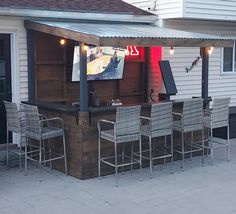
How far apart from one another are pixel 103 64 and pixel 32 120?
270 centimetres

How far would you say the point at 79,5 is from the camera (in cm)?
927

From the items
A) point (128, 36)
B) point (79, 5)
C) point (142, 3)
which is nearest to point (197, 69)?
point (142, 3)

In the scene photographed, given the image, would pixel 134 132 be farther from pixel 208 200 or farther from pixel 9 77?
pixel 9 77

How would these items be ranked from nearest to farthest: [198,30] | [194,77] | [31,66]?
[31,66], [198,30], [194,77]

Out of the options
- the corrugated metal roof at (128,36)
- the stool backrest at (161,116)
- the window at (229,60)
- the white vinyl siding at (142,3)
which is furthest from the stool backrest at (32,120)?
the window at (229,60)

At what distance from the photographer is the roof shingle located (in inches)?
321

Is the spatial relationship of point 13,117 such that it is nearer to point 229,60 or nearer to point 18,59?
point 18,59

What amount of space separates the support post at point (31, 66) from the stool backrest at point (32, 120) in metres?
1.10

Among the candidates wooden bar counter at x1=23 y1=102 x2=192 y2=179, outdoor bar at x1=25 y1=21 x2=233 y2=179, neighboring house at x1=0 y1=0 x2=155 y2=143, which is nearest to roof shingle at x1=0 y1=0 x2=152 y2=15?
neighboring house at x1=0 y1=0 x2=155 y2=143

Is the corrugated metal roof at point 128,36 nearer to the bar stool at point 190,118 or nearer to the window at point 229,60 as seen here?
the bar stool at point 190,118

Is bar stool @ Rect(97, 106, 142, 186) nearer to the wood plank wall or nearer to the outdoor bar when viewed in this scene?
the outdoor bar

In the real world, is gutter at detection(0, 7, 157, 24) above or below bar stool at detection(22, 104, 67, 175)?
above

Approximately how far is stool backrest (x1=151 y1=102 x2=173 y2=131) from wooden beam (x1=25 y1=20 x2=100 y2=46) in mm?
1395

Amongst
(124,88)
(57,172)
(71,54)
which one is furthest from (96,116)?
(124,88)
